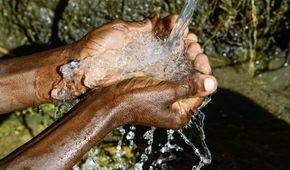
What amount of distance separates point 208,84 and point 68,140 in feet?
1.79

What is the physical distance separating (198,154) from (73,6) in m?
1.33

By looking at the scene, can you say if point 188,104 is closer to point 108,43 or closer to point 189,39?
point 189,39

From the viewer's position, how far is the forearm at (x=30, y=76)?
2797 mm

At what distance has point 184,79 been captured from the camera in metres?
2.41

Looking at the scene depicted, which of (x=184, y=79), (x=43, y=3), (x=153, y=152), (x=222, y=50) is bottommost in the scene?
(x=153, y=152)

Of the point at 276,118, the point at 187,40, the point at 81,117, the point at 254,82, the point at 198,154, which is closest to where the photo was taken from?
the point at 81,117

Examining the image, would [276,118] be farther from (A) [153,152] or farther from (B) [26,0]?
(B) [26,0]

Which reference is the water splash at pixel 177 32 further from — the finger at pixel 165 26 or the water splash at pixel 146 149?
the water splash at pixel 146 149

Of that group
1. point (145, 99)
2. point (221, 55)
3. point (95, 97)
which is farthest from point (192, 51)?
point (221, 55)

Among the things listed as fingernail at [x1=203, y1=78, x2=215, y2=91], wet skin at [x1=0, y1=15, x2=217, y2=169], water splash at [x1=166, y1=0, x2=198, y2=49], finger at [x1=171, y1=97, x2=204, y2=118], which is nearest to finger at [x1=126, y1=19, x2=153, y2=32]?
wet skin at [x1=0, y1=15, x2=217, y2=169]

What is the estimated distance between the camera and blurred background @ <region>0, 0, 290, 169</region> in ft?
12.0

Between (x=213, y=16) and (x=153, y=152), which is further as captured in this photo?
(x=213, y=16)

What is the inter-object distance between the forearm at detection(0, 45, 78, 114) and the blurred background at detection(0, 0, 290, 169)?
906 mm

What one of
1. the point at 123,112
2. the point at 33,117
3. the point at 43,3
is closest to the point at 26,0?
the point at 43,3
